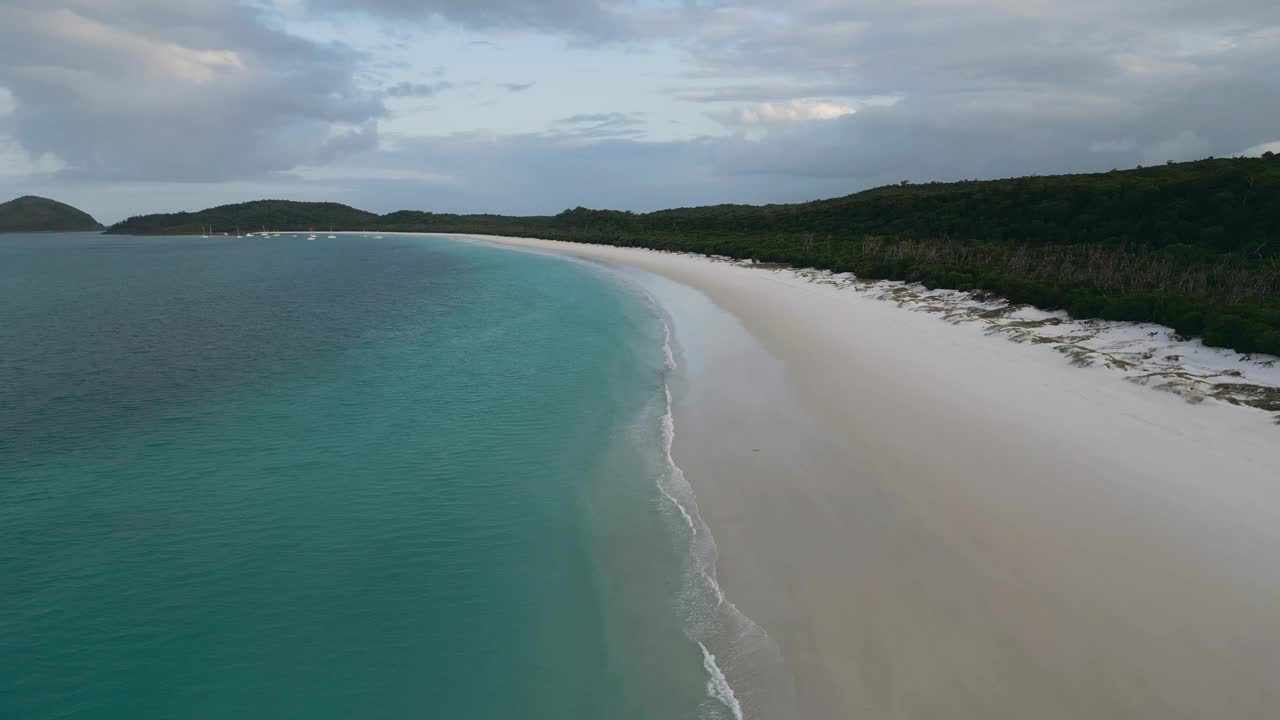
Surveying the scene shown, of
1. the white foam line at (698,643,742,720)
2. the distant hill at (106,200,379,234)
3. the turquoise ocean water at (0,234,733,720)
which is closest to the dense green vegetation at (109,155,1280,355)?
the turquoise ocean water at (0,234,733,720)

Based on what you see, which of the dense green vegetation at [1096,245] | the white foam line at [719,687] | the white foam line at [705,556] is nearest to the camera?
the white foam line at [719,687]

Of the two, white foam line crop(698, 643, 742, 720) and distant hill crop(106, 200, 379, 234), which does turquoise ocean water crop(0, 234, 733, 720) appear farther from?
distant hill crop(106, 200, 379, 234)

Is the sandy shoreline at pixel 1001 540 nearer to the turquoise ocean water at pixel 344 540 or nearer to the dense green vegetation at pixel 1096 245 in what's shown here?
the turquoise ocean water at pixel 344 540

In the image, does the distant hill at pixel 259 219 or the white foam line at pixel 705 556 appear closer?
the white foam line at pixel 705 556

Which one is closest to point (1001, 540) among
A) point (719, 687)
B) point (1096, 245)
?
point (719, 687)

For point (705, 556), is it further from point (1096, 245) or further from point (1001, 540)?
point (1096, 245)

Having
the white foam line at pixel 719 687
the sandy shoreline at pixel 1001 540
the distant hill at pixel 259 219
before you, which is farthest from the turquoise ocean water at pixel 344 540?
the distant hill at pixel 259 219
